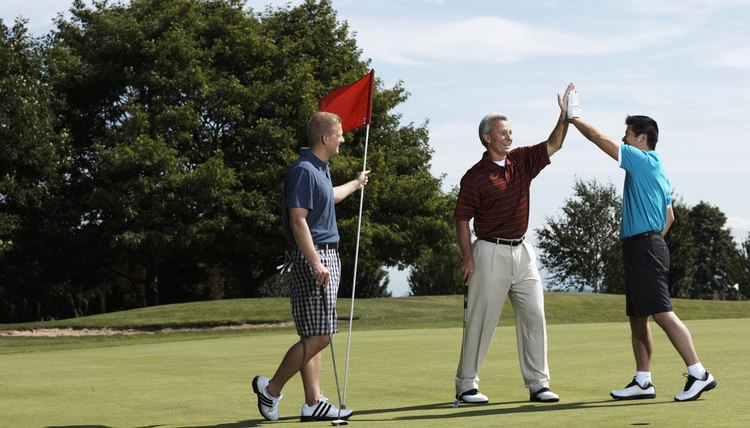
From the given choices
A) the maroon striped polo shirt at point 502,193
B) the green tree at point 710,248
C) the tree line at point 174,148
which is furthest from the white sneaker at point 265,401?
the green tree at point 710,248

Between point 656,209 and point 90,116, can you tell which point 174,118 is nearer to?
point 90,116

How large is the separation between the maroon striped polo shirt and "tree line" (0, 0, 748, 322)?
2622cm

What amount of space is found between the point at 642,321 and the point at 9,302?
124 feet

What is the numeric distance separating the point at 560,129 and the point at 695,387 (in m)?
2.11

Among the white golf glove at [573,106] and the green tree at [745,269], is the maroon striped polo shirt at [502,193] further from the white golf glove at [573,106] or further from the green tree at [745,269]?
the green tree at [745,269]

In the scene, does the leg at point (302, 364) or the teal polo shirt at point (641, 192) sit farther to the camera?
the teal polo shirt at point (641, 192)

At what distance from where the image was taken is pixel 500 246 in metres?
8.18

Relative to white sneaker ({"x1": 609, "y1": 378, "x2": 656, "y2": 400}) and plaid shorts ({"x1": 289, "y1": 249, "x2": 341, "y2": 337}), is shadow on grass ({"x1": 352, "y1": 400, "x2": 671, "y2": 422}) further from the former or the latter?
plaid shorts ({"x1": 289, "y1": 249, "x2": 341, "y2": 337})

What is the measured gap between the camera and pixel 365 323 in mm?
27453

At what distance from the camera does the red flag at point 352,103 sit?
8.36m

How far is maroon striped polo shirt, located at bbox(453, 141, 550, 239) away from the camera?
8109 millimetres

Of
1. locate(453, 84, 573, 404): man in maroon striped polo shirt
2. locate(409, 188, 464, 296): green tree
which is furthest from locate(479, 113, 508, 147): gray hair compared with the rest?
locate(409, 188, 464, 296): green tree

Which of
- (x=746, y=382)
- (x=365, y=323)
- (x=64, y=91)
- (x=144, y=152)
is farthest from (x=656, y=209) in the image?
(x=64, y=91)

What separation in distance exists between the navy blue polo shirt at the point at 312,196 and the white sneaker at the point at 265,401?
98cm
